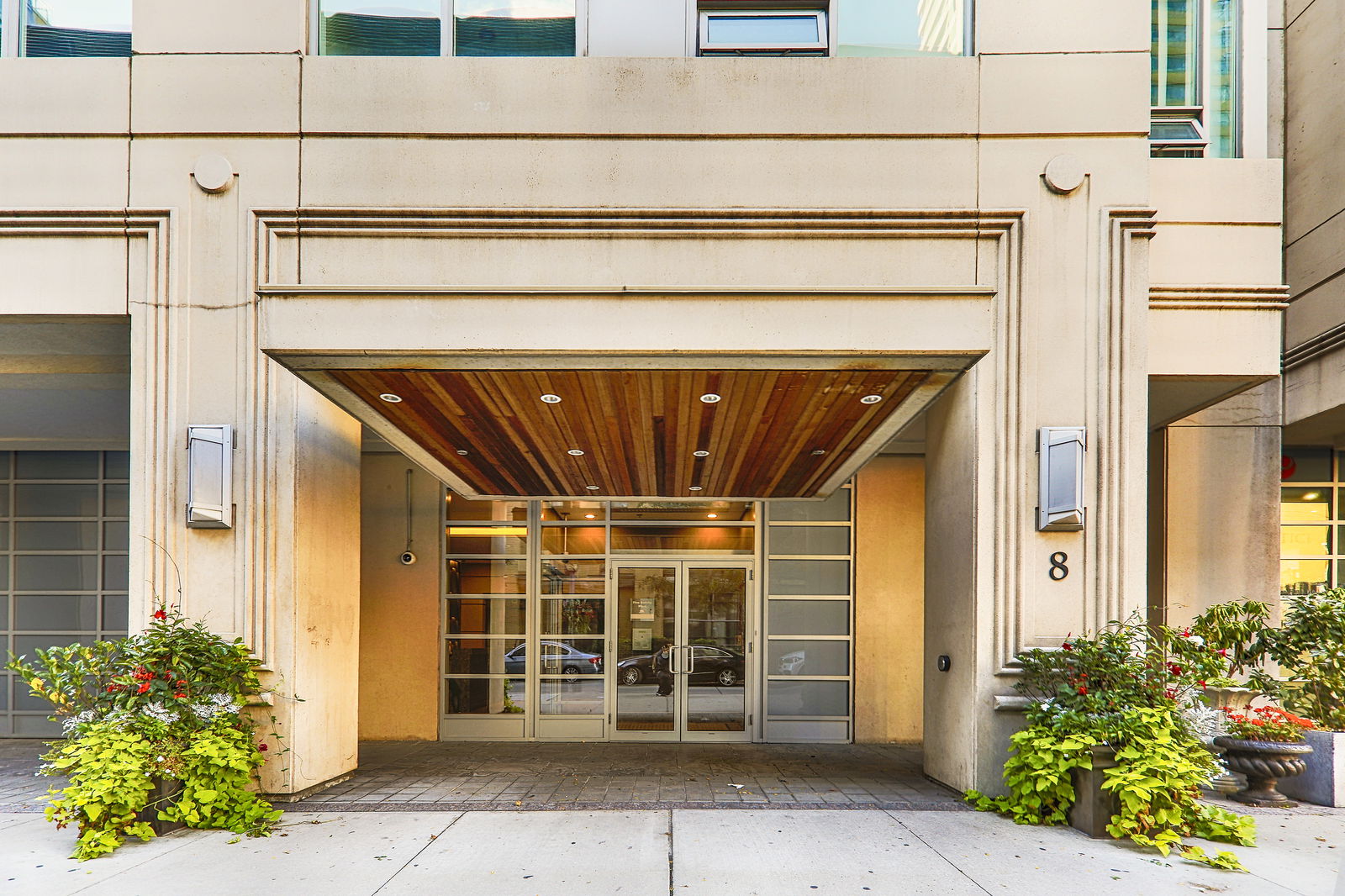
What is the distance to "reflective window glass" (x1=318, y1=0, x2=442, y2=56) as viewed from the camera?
7102 mm

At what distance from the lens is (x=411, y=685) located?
34.2 feet

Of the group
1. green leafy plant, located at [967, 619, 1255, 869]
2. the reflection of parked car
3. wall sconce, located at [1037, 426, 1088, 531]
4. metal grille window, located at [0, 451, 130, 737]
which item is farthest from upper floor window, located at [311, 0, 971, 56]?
the reflection of parked car

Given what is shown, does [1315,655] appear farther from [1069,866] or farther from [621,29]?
[621,29]

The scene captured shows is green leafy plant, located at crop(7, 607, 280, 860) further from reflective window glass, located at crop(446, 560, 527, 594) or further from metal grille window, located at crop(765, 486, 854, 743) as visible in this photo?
metal grille window, located at crop(765, 486, 854, 743)

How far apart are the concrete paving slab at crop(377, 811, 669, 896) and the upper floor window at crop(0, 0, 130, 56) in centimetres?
716

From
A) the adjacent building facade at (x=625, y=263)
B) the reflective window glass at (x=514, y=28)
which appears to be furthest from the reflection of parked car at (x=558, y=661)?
the reflective window glass at (x=514, y=28)

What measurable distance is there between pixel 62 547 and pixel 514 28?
8726 mm

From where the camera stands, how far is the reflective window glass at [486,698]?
10.4 m

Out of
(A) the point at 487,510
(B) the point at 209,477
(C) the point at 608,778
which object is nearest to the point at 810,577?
(C) the point at 608,778

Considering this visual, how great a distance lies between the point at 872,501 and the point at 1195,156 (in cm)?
513

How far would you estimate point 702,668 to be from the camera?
10492 millimetres

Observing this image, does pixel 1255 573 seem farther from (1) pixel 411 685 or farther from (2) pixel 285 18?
(2) pixel 285 18

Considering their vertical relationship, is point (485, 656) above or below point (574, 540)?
below

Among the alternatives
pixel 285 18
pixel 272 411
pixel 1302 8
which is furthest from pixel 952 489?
pixel 1302 8
